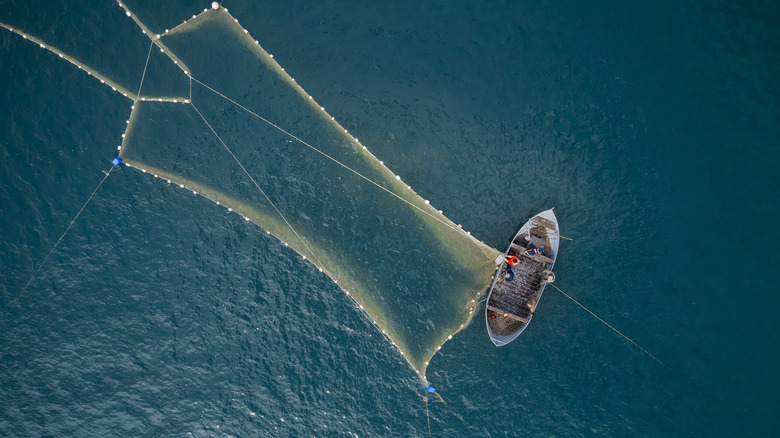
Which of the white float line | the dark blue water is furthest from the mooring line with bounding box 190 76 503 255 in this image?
the white float line

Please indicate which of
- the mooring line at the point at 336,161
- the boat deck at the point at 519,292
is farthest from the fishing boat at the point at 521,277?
the mooring line at the point at 336,161

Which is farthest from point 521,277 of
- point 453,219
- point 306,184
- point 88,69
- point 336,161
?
point 88,69

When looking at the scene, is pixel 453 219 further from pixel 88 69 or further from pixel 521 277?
pixel 88 69

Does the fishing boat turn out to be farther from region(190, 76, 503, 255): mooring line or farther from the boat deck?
region(190, 76, 503, 255): mooring line

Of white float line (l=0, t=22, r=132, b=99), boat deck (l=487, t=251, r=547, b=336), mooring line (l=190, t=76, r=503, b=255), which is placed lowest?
boat deck (l=487, t=251, r=547, b=336)

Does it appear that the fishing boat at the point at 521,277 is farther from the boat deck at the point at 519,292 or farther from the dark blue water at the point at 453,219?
the dark blue water at the point at 453,219
